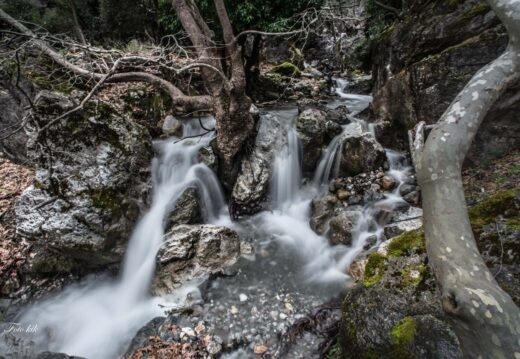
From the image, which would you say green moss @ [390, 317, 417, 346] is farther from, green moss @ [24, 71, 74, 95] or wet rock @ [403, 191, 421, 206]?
green moss @ [24, 71, 74, 95]

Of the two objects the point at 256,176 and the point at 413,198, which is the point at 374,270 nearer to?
the point at 413,198

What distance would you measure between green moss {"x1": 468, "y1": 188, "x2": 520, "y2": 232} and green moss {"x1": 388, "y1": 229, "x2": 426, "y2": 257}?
1.57ft

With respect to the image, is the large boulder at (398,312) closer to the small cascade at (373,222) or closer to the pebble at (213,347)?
the pebble at (213,347)

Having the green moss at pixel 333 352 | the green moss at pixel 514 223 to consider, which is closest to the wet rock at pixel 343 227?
the green moss at pixel 333 352

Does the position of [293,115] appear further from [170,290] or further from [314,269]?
[170,290]

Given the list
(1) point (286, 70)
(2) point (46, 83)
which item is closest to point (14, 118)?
(2) point (46, 83)

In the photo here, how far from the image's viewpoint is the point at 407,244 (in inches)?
111

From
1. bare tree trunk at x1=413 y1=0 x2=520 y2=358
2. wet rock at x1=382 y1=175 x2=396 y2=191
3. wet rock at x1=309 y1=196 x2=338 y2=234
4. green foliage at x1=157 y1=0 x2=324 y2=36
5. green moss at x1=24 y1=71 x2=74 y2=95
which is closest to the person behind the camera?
bare tree trunk at x1=413 y1=0 x2=520 y2=358

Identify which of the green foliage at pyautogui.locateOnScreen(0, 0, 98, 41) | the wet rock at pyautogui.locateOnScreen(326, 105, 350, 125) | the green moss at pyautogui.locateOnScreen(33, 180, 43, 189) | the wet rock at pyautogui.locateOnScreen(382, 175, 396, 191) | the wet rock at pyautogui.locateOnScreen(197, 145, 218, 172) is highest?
the green foliage at pyautogui.locateOnScreen(0, 0, 98, 41)

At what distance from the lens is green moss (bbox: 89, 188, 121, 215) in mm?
4513

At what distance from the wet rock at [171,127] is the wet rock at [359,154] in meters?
4.23

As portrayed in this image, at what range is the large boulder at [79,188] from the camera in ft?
14.1

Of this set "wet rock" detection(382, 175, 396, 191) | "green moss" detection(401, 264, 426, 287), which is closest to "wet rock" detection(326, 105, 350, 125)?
"wet rock" detection(382, 175, 396, 191)

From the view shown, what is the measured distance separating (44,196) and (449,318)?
17.7 ft
